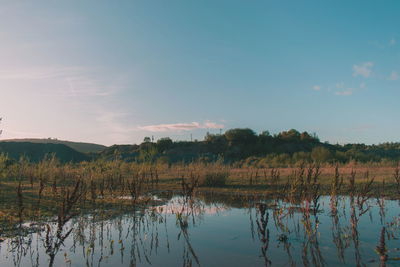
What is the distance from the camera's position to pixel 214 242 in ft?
22.5

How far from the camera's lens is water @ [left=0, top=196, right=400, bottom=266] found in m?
5.71

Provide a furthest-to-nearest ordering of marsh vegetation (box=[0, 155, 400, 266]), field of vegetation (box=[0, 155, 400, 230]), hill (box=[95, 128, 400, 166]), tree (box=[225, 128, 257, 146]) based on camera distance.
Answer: tree (box=[225, 128, 257, 146]) < hill (box=[95, 128, 400, 166]) < field of vegetation (box=[0, 155, 400, 230]) < marsh vegetation (box=[0, 155, 400, 266])

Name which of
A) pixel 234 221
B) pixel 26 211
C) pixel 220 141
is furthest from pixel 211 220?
pixel 220 141

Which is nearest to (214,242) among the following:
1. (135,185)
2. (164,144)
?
(135,185)

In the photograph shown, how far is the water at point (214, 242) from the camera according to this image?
5715mm

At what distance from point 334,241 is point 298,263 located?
1.63m

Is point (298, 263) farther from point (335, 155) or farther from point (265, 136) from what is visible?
point (265, 136)

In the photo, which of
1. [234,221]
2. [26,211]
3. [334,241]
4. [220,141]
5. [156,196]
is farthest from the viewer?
[220,141]

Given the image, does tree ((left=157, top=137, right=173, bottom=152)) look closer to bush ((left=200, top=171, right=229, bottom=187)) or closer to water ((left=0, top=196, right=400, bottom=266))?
bush ((left=200, top=171, right=229, bottom=187))

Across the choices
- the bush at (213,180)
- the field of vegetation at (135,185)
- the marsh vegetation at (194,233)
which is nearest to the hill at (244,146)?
the field of vegetation at (135,185)

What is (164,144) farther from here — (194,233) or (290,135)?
(194,233)

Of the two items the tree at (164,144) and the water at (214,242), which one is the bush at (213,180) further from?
the tree at (164,144)

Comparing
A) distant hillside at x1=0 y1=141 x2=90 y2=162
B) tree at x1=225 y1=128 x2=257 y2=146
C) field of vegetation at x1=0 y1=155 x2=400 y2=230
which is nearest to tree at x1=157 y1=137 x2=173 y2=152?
tree at x1=225 y1=128 x2=257 y2=146

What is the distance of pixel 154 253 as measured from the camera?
20.4ft
